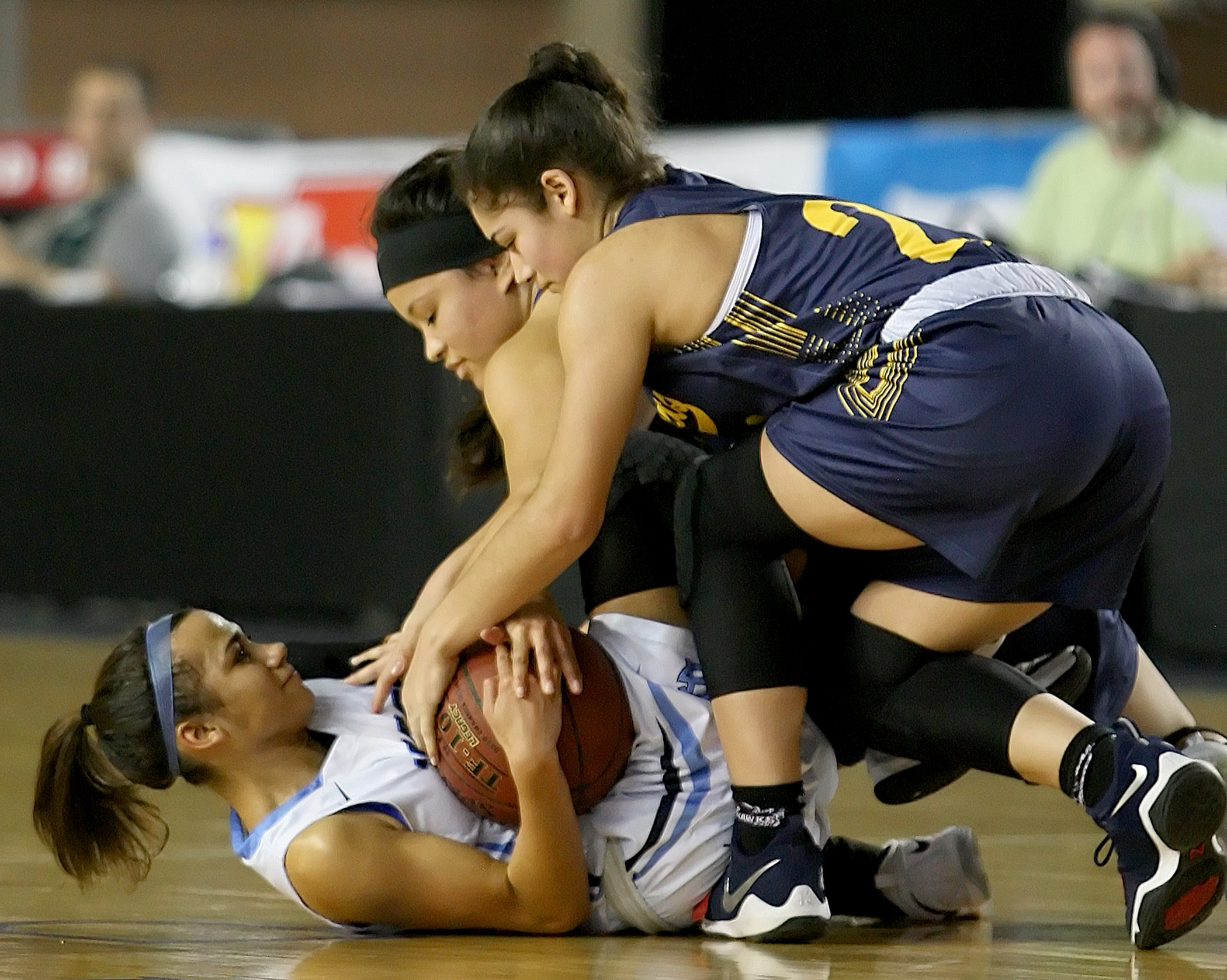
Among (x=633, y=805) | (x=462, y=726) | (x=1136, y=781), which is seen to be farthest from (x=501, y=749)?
(x=1136, y=781)

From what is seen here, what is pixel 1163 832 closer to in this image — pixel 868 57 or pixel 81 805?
pixel 81 805

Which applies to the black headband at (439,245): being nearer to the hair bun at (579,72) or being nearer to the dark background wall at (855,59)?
the hair bun at (579,72)

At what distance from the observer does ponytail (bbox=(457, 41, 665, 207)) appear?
2359 mm

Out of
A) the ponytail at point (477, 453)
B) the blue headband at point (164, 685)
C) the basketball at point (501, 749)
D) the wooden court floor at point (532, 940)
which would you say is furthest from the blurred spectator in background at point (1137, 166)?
the blue headband at point (164, 685)

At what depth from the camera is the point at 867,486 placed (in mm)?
2271

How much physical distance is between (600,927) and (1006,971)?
0.55 metres

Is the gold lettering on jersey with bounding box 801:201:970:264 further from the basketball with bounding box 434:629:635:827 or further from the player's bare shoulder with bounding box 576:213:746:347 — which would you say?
the basketball with bounding box 434:629:635:827

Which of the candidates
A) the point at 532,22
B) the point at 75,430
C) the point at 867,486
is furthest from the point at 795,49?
the point at 867,486

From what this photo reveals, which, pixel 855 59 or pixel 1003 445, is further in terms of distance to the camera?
pixel 855 59

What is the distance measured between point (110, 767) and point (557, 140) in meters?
0.97

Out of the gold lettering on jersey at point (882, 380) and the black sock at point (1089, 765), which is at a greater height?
the gold lettering on jersey at point (882, 380)

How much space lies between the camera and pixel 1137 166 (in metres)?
5.52

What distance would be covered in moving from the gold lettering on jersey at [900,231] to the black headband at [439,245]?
0.57 meters

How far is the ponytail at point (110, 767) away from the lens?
2359 millimetres
